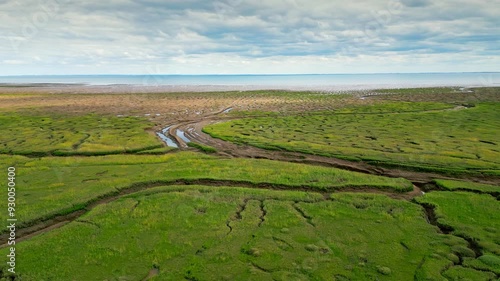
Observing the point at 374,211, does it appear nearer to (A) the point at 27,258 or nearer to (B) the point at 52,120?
(A) the point at 27,258

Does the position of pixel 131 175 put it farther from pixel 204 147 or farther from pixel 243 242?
pixel 243 242

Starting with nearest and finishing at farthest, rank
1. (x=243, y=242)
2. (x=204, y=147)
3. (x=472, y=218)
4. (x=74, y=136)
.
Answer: (x=243, y=242)
(x=472, y=218)
(x=204, y=147)
(x=74, y=136)

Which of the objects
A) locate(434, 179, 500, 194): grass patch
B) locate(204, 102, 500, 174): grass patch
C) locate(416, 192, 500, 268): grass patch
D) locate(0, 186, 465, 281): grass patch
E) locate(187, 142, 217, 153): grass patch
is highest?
locate(204, 102, 500, 174): grass patch

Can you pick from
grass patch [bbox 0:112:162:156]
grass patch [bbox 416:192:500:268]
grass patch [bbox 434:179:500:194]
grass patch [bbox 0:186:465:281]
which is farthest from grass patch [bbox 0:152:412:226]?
grass patch [bbox 0:112:162:156]

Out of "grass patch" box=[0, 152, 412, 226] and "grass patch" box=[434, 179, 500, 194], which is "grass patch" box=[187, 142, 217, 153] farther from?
"grass patch" box=[434, 179, 500, 194]

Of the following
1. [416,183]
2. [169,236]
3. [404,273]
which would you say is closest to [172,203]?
[169,236]

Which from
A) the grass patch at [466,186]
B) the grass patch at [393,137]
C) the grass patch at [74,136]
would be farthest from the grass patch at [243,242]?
the grass patch at [74,136]

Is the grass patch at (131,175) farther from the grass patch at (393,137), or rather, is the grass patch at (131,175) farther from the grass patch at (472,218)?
the grass patch at (393,137)

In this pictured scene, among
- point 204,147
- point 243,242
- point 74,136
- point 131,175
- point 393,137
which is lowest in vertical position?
point 243,242

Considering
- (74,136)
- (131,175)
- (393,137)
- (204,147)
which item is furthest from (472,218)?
(74,136)

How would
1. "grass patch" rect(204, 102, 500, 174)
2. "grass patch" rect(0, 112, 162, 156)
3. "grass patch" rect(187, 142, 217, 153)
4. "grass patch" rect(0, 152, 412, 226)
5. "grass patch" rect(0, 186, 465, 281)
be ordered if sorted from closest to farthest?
"grass patch" rect(0, 186, 465, 281) → "grass patch" rect(0, 152, 412, 226) → "grass patch" rect(204, 102, 500, 174) → "grass patch" rect(0, 112, 162, 156) → "grass patch" rect(187, 142, 217, 153)

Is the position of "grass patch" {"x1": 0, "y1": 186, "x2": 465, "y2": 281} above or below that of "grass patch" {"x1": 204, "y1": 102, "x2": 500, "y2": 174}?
below
